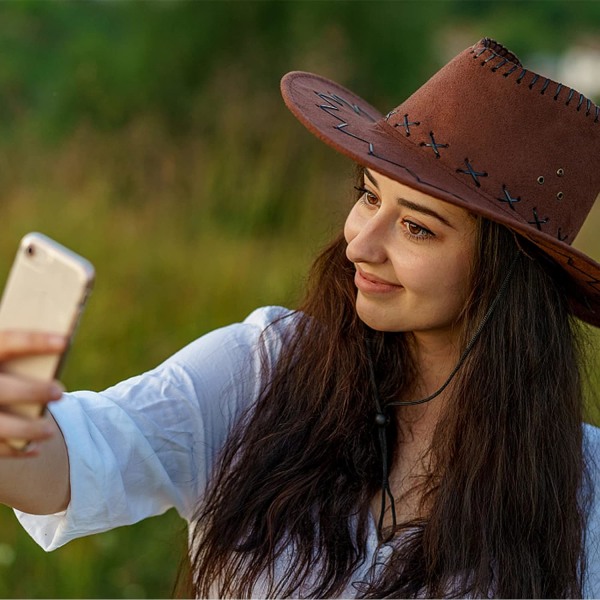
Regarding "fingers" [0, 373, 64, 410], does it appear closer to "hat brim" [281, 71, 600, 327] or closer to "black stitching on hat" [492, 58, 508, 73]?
"hat brim" [281, 71, 600, 327]

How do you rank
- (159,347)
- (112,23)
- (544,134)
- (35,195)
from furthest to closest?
1. (112,23)
2. (35,195)
3. (159,347)
4. (544,134)

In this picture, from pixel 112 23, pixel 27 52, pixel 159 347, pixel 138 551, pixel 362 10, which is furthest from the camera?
pixel 27 52

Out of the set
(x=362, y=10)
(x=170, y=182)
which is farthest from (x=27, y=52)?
(x=170, y=182)

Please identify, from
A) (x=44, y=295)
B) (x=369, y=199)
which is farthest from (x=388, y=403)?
(x=44, y=295)

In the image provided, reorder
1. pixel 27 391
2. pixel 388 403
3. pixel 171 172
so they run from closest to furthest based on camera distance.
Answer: pixel 27 391, pixel 388 403, pixel 171 172

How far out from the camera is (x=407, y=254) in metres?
1.61

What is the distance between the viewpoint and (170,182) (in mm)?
4961

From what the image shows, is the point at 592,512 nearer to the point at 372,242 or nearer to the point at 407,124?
the point at 372,242

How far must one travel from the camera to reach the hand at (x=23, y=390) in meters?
1.00

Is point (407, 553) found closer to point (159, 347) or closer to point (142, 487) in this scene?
point (142, 487)

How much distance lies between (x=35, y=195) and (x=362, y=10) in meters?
4.59

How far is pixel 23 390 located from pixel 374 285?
0.78 meters

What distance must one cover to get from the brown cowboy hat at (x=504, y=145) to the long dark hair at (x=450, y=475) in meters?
0.08

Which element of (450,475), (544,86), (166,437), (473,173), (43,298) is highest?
(544,86)
